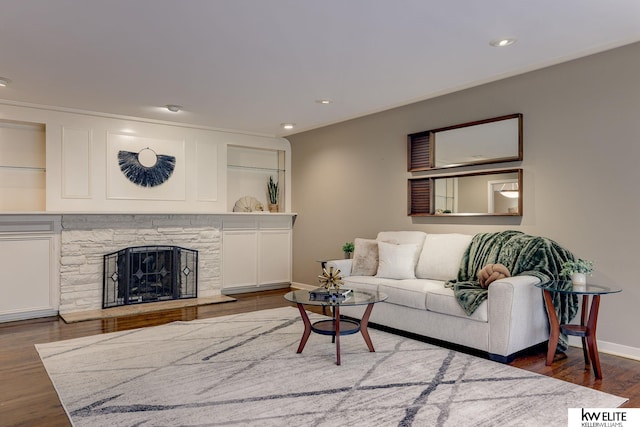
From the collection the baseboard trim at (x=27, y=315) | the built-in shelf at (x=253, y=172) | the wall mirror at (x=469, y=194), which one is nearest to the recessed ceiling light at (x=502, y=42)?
the wall mirror at (x=469, y=194)

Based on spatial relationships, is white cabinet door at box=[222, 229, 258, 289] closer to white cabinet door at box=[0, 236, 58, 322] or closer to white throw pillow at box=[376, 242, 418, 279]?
white cabinet door at box=[0, 236, 58, 322]

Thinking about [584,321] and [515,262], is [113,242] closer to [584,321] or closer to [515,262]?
[515,262]

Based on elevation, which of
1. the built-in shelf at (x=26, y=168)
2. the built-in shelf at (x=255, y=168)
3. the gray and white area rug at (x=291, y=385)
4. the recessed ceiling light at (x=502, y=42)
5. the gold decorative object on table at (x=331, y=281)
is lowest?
the gray and white area rug at (x=291, y=385)

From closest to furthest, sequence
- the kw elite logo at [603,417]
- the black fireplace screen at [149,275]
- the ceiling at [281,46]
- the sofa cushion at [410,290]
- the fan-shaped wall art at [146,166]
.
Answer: the kw elite logo at [603,417]
the ceiling at [281,46]
the sofa cushion at [410,290]
the black fireplace screen at [149,275]
the fan-shaped wall art at [146,166]

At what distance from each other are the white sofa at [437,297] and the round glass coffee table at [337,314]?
1.58 feet

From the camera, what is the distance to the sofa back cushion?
4.15 metres

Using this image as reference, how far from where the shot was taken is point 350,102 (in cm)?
491

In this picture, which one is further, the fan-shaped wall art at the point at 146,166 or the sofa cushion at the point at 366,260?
the fan-shaped wall art at the point at 146,166

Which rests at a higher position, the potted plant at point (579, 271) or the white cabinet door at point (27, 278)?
the potted plant at point (579, 271)

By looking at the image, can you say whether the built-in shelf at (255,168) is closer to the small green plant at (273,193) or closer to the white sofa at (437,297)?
the small green plant at (273,193)

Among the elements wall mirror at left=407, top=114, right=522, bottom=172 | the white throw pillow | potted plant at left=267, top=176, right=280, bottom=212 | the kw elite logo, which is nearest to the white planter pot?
the kw elite logo

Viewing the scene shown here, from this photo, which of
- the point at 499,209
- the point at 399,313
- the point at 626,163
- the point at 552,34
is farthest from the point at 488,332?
the point at 552,34

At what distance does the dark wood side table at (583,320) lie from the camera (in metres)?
2.93

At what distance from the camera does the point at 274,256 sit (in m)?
6.73
